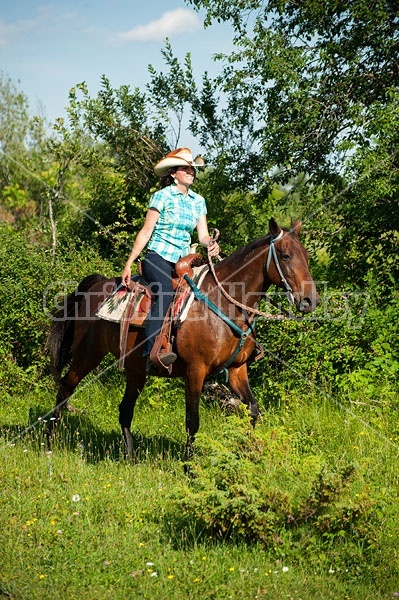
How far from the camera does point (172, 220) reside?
7.60 m

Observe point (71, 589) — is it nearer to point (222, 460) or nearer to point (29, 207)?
point (222, 460)

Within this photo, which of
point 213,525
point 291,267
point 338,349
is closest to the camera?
point 213,525

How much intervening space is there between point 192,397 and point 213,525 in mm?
2036

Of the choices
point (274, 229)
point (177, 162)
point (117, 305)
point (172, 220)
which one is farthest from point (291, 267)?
point (117, 305)

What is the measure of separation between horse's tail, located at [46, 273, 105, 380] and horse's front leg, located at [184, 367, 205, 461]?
87.0 inches

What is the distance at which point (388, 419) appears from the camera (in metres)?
8.28

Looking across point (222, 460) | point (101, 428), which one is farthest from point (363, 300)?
point (222, 460)

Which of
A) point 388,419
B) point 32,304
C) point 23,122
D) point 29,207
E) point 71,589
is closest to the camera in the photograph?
point 71,589

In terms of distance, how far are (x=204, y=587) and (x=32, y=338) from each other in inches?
289

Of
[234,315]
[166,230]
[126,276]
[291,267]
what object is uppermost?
[166,230]

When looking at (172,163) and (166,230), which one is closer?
(172,163)

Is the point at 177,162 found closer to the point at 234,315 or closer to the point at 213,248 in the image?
the point at 213,248

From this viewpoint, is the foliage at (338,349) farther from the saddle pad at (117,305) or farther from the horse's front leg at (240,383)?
the saddle pad at (117,305)

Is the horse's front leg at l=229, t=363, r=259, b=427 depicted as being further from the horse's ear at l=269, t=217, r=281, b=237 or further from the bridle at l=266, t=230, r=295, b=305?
the horse's ear at l=269, t=217, r=281, b=237
